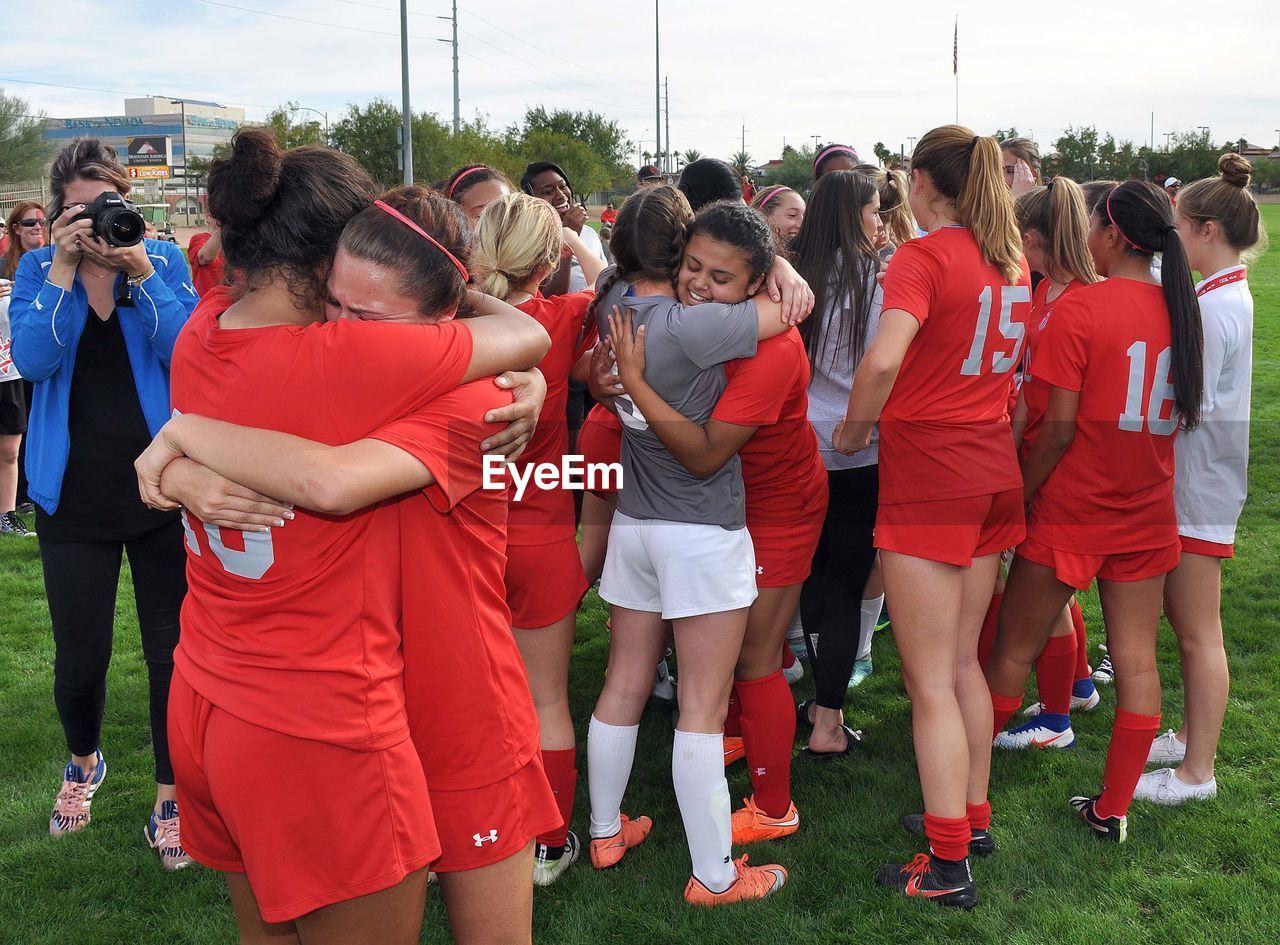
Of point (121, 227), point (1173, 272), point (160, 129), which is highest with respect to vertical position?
point (160, 129)

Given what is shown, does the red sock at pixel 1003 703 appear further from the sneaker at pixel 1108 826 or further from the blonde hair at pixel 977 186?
the blonde hair at pixel 977 186

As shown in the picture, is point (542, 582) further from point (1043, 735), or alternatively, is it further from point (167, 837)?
point (1043, 735)

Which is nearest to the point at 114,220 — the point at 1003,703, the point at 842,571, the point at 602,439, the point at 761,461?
the point at 602,439

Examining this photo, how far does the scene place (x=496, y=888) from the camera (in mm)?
1896

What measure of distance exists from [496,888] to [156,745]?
2.15 m

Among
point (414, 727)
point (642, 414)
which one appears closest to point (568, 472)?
point (642, 414)

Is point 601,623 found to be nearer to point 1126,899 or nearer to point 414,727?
point 1126,899

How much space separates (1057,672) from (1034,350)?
1.26 meters

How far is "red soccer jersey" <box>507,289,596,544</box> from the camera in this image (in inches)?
117

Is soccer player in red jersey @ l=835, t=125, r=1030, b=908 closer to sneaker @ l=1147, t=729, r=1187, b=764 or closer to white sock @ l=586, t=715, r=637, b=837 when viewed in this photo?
white sock @ l=586, t=715, r=637, b=837

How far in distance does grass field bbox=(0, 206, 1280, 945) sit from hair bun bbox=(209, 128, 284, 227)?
222 centimetres

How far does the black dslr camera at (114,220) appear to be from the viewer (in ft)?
9.98

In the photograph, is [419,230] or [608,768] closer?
[419,230]

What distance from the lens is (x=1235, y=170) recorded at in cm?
358
